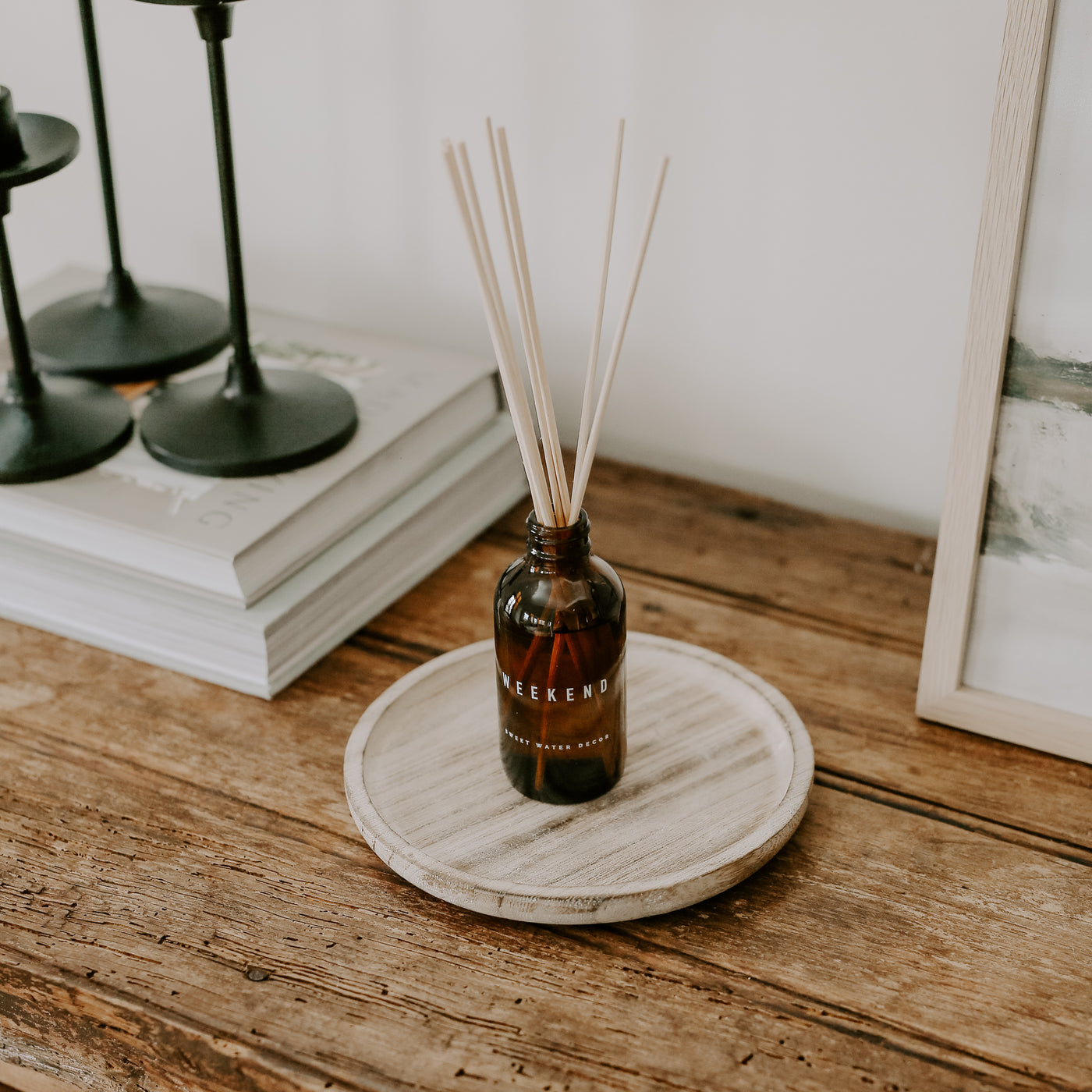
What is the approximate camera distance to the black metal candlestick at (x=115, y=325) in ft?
2.64

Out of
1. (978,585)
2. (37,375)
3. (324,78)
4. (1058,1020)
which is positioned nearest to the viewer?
(1058,1020)

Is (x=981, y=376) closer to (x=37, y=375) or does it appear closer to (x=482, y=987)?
(x=482, y=987)

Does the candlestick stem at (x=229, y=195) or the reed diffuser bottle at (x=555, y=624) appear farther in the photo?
the candlestick stem at (x=229, y=195)

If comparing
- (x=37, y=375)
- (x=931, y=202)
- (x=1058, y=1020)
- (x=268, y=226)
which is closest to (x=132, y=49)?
(x=268, y=226)

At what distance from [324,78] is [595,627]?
1.66 ft

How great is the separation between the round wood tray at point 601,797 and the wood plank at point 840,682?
4cm

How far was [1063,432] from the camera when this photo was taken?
58cm

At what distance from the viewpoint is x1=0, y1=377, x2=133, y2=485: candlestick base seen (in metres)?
0.71

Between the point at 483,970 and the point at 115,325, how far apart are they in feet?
1.71

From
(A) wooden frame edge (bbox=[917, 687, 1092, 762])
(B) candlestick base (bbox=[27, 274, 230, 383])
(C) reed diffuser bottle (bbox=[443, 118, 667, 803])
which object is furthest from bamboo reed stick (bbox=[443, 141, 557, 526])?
(B) candlestick base (bbox=[27, 274, 230, 383])

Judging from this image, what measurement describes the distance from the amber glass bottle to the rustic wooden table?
0.25 ft

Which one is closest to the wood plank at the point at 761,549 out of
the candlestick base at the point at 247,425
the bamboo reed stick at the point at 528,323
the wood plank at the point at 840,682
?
the wood plank at the point at 840,682

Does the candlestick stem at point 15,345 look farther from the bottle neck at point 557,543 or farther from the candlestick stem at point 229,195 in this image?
the bottle neck at point 557,543

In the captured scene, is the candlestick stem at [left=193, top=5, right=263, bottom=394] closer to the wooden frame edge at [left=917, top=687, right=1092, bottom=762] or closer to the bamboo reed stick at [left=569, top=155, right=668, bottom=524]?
the bamboo reed stick at [left=569, top=155, right=668, bottom=524]
